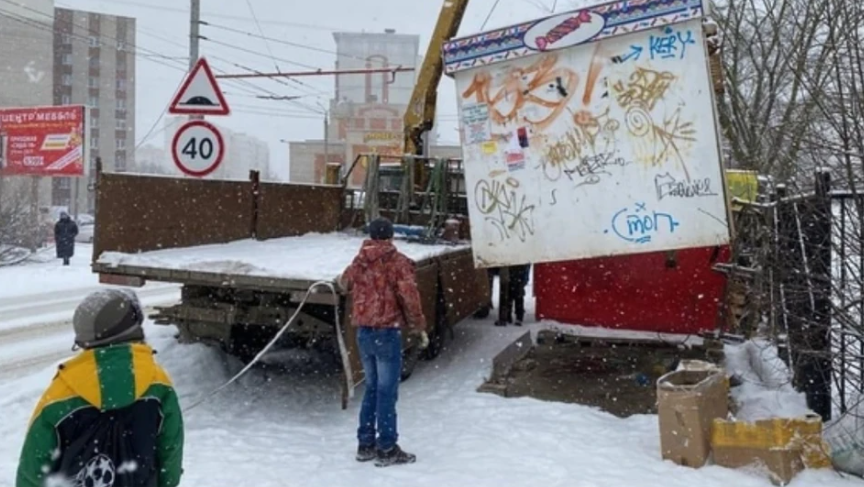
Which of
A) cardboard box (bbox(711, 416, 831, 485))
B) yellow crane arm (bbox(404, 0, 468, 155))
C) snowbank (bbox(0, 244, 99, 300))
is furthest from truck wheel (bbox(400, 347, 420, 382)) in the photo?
snowbank (bbox(0, 244, 99, 300))

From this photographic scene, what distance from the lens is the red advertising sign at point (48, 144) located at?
29203mm

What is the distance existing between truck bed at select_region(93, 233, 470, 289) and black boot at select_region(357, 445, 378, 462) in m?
1.29

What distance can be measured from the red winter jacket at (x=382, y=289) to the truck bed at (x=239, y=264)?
0.51m

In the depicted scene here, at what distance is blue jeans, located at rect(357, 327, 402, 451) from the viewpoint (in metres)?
5.85

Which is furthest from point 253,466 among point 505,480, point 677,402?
point 677,402

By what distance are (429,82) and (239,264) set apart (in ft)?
19.2

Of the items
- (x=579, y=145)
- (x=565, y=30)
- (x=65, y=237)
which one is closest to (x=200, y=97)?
(x=565, y=30)

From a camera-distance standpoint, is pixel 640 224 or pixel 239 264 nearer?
pixel 239 264

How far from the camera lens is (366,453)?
587cm

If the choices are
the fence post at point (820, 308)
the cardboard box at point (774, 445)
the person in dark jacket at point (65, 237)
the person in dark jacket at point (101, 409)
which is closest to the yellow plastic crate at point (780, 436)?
the cardboard box at point (774, 445)

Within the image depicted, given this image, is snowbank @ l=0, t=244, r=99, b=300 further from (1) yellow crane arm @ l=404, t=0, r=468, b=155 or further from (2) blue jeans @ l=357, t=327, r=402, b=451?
(2) blue jeans @ l=357, t=327, r=402, b=451

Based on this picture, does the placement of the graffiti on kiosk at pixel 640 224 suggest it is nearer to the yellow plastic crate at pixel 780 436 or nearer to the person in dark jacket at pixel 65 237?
the yellow plastic crate at pixel 780 436

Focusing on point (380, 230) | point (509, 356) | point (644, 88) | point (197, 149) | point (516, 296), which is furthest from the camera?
point (516, 296)

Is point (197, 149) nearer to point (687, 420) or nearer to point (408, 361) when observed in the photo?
point (408, 361)
